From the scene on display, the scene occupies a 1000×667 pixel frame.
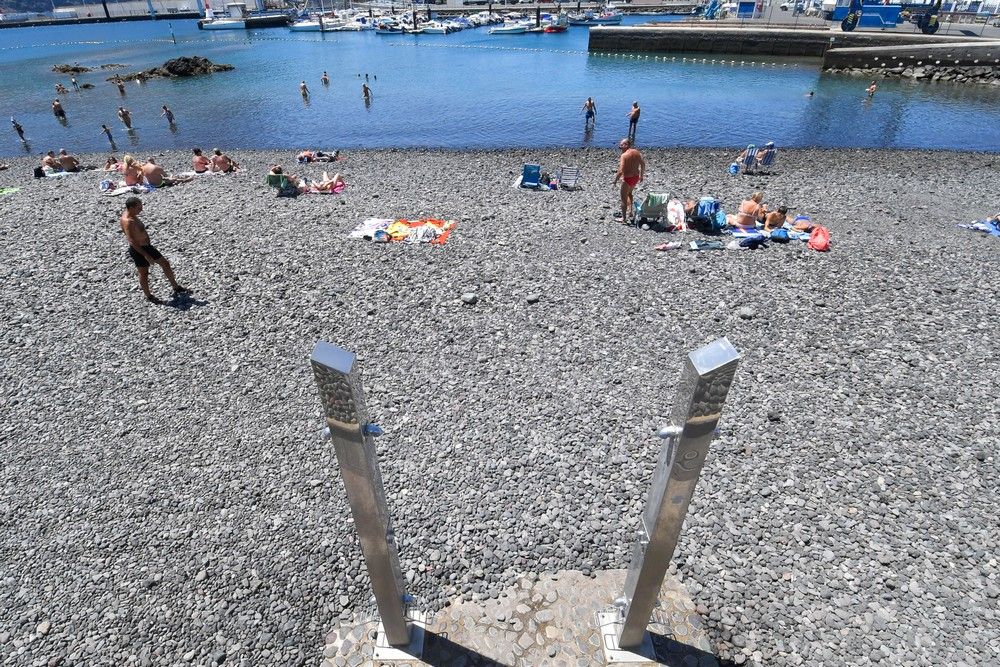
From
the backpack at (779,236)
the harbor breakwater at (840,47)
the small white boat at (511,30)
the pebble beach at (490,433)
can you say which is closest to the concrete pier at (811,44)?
the harbor breakwater at (840,47)

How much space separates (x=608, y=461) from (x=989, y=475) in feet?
14.9

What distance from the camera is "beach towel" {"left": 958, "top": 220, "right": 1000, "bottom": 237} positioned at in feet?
43.1

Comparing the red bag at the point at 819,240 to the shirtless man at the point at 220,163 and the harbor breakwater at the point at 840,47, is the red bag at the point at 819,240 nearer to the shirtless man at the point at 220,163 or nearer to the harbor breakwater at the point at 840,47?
the shirtless man at the point at 220,163

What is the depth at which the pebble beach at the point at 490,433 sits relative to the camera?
4910 mm

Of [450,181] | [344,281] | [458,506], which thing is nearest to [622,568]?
[458,506]

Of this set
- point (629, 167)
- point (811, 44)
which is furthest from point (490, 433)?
point (811, 44)

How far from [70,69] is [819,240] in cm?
7688

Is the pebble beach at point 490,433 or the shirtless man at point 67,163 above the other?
the pebble beach at point 490,433

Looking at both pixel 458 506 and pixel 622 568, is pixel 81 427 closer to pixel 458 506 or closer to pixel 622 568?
pixel 458 506

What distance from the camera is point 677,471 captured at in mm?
3527

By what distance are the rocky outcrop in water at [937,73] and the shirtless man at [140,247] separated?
56.6 metres

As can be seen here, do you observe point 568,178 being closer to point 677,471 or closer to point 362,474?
point 677,471

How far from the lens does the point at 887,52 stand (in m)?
47.5

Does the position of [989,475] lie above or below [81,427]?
above
